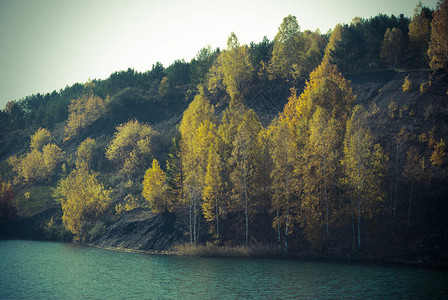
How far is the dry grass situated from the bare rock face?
4271 millimetres

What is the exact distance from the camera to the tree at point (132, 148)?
93688 millimetres

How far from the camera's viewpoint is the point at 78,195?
248 ft

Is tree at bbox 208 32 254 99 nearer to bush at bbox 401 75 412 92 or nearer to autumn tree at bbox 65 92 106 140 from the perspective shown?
bush at bbox 401 75 412 92

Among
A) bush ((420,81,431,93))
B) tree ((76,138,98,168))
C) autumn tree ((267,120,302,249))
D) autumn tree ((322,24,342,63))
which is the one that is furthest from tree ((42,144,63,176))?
bush ((420,81,431,93))

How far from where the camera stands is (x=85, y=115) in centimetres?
13350

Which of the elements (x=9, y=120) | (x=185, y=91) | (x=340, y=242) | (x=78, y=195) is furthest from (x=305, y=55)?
(x=9, y=120)

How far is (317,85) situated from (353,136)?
20193mm

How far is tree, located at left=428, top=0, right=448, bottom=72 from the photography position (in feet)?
226

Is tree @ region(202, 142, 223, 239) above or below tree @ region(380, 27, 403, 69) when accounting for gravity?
below

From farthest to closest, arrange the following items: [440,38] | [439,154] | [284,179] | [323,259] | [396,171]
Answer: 1. [440,38]
2. [439,154]
3. [284,179]
4. [396,171]
5. [323,259]

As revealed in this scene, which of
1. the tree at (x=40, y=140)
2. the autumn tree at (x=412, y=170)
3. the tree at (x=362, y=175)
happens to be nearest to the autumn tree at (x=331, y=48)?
the autumn tree at (x=412, y=170)

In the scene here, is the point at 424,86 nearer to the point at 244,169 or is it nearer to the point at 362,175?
the point at 362,175

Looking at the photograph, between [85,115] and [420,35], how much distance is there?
378 feet

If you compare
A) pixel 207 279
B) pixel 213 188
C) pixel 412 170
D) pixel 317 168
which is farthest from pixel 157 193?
pixel 412 170
